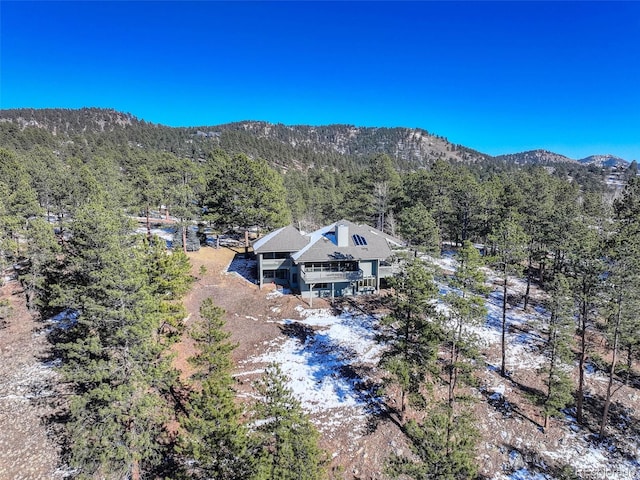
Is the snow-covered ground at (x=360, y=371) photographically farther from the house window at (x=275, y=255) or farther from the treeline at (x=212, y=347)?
the house window at (x=275, y=255)

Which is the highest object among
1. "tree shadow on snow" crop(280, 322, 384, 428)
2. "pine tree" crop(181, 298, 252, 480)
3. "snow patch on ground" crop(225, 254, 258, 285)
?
"snow patch on ground" crop(225, 254, 258, 285)

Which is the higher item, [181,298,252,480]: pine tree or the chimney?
the chimney

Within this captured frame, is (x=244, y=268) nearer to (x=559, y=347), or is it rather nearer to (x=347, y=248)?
(x=347, y=248)

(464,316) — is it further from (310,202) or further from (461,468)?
(310,202)

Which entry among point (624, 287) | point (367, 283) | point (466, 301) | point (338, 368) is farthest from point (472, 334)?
point (367, 283)

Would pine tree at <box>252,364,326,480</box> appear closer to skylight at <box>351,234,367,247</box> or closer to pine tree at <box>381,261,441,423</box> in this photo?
pine tree at <box>381,261,441,423</box>

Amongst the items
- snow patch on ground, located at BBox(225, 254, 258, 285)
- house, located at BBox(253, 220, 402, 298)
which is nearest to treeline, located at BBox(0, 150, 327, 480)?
house, located at BBox(253, 220, 402, 298)

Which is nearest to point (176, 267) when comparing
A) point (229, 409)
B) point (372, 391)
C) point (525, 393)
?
point (229, 409)

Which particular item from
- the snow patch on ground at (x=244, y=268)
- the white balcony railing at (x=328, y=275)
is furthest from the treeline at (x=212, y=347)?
the snow patch on ground at (x=244, y=268)
